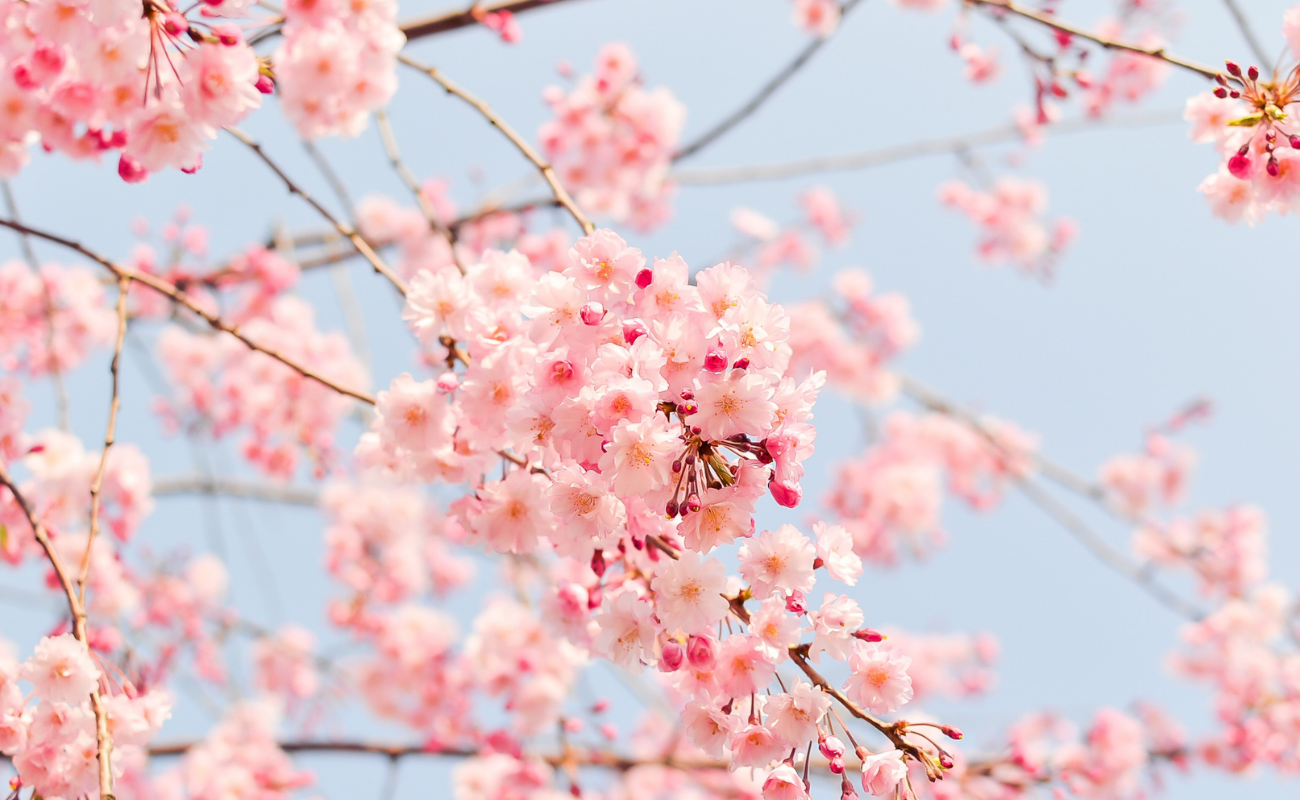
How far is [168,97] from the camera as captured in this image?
1.97 meters

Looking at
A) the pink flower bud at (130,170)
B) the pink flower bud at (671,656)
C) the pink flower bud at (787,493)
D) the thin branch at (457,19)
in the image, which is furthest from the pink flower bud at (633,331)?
the thin branch at (457,19)

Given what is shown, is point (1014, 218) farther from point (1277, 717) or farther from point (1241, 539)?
point (1277, 717)

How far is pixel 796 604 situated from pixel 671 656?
0.26 meters

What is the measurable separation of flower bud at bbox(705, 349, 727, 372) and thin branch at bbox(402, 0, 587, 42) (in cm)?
228

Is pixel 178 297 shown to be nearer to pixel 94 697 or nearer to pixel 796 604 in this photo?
pixel 94 697

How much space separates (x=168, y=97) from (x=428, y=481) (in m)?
1.12

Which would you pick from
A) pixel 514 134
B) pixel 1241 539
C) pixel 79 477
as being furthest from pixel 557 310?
pixel 1241 539

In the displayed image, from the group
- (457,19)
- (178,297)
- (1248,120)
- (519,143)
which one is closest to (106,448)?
(178,297)

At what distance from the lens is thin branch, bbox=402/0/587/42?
309cm

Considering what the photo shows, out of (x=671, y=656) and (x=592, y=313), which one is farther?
(x=671, y=656)

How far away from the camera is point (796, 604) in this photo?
5.04 feet

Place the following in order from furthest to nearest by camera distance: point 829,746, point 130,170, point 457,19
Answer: point 457,19 → point 130,170 → point 829,746

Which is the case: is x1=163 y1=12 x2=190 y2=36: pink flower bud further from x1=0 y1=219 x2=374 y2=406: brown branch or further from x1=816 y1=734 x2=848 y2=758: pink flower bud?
x1=816 y1=734 x2=848 y2=758: pink flower bud

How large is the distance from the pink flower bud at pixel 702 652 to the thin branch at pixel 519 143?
88cm
